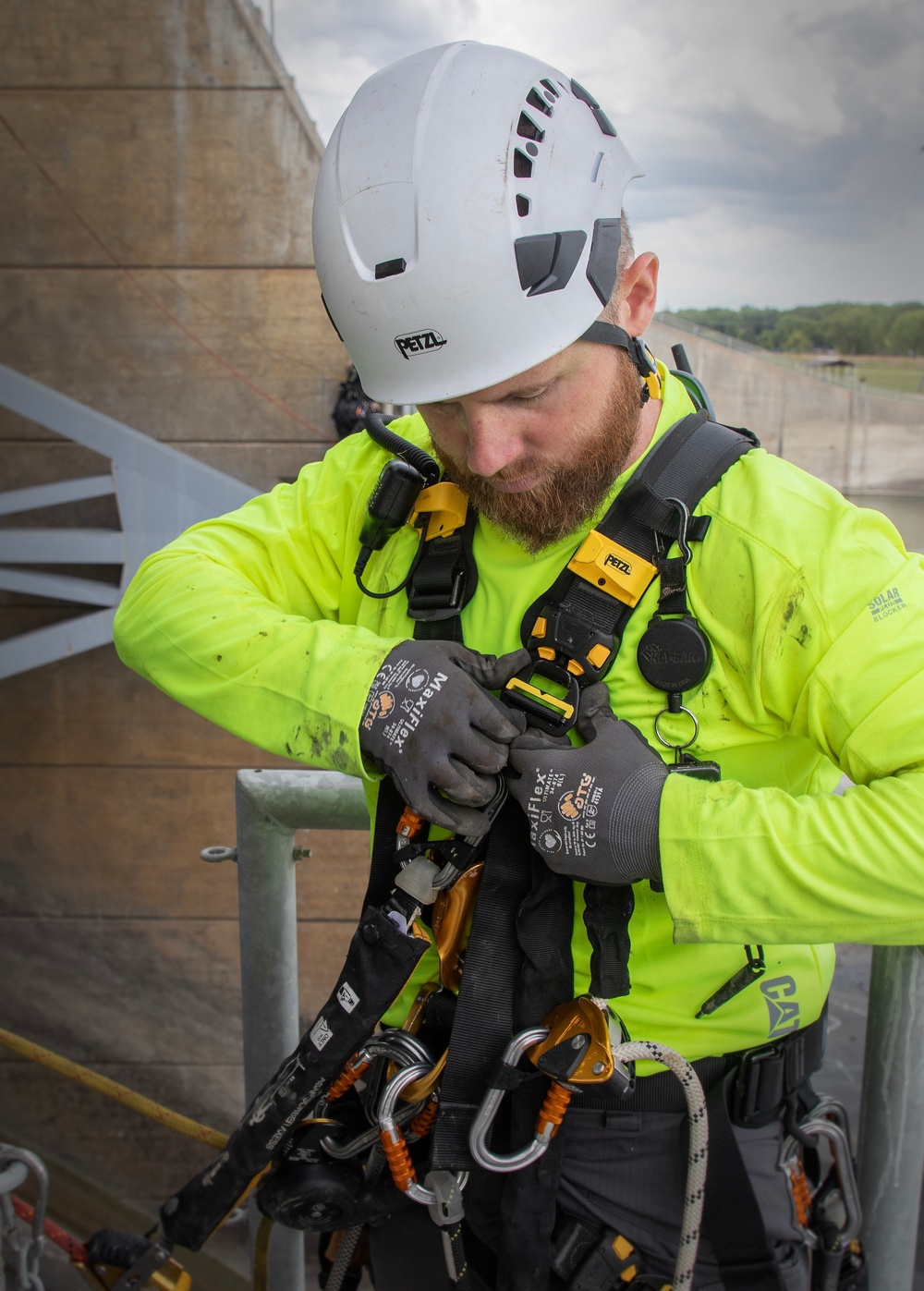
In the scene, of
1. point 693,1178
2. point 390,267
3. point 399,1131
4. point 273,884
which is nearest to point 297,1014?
point 273,884

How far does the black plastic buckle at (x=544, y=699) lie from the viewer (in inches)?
48.6

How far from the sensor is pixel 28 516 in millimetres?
4543

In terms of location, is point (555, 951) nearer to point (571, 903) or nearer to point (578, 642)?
point (571, 903)

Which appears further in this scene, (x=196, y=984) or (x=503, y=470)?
(x=196, y=984)

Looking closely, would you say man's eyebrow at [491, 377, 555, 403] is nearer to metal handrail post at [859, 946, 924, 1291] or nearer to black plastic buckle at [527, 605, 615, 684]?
black plastic buckle at [527, 605, 615, 684]

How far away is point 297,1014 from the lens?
1623mm

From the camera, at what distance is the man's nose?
1.29m

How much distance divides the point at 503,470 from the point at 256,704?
1.61 feet

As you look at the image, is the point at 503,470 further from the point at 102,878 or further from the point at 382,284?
the point at 102,878

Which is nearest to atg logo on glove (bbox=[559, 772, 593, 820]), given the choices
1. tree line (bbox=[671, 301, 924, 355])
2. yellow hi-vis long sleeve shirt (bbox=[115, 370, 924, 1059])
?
yellow hi-vis long sleeve shirt (bbox=[115, 370, 924, 1059])

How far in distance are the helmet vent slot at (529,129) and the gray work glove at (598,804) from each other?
0.76 m

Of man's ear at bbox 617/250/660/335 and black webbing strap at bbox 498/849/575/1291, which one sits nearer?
black webbing strap at bbox 498/849/575/1291

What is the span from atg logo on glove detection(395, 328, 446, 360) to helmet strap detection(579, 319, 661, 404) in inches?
8.1

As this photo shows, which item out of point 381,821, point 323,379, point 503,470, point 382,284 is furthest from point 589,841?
point 323,379
